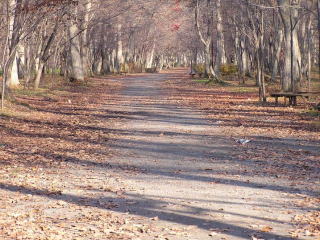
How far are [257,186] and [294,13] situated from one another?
21.9 meters

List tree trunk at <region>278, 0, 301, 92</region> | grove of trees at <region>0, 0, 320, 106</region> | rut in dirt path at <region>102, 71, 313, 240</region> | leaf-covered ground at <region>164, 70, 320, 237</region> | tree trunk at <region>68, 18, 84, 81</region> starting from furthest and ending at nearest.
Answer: tree trunk at <region>68, 18, 84, 81</region>
tree trunk at <region>278, 0, 301, 92</region>
grove of trees at <region>0, 0, 320, 106</region>
leaf-covered ground at <region>164, 70, 320, 237</region>
rut in dirt path at <region>102, 71, 313, 240</region>

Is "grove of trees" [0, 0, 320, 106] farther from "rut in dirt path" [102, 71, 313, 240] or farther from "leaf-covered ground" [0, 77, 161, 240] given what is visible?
"rut in dirt path" [102, 71, 313, 240]

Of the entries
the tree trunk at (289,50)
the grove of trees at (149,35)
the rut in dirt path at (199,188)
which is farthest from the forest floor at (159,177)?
the tree trunk at (289,50)

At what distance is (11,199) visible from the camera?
8.23 meters

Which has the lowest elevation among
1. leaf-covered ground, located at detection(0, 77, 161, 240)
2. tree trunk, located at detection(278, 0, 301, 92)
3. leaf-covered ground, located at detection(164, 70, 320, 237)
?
leaf-covered ground, located at detection(164, 70, 320, 237)

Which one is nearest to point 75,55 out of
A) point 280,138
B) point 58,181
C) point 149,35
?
point 280,138

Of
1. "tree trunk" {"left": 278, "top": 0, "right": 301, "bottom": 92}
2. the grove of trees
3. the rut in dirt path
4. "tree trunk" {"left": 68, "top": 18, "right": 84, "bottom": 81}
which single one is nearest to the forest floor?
the rut in dirt path

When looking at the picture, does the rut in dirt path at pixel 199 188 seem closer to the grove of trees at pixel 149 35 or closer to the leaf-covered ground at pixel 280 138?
the leaf-covered ground at pixel 280 138

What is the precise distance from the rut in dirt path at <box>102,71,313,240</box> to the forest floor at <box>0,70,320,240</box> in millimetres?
15

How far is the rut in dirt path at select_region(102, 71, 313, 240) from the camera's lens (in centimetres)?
690

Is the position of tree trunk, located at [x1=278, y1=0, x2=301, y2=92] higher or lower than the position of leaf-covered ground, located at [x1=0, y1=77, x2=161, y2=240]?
higher

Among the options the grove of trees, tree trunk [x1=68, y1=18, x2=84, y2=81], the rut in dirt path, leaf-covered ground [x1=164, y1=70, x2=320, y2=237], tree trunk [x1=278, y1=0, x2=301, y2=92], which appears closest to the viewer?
the rut in dirt path

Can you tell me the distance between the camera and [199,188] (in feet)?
→ 29.6

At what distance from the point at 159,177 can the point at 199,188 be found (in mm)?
1082
